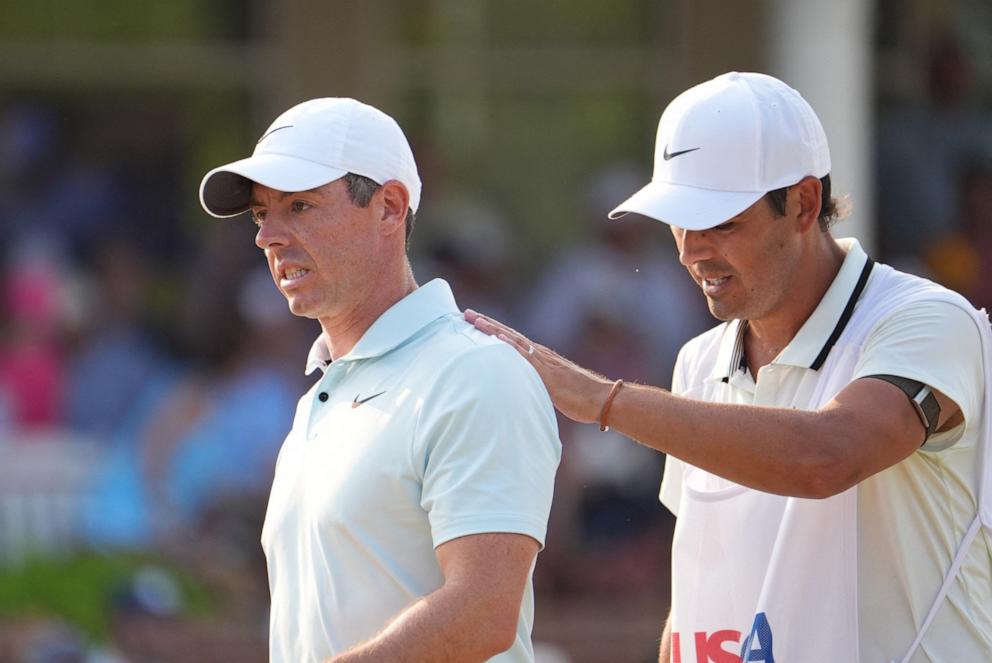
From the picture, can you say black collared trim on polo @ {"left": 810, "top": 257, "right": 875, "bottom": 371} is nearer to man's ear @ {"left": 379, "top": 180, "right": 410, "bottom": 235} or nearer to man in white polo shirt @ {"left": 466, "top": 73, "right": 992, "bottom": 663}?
man in white polo shirt @ {"left": 466, "top": 73, "right": 992, "bottom": 663}

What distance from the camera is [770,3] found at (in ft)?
28.4

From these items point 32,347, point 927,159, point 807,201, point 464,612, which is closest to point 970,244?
point 927,159

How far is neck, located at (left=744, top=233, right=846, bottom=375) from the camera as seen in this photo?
10.5 ft

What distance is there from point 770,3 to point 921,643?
6104 millimetres

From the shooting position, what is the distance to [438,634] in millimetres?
2600

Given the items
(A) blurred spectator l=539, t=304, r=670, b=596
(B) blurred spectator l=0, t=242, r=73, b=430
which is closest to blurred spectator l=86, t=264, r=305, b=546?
(B) blurred spectator l=0, t=242, r=73, b=430

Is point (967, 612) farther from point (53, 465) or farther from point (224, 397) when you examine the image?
point (53, 465)

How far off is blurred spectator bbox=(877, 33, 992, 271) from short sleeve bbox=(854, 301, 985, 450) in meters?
5.72

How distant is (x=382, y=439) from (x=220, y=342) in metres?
5.59

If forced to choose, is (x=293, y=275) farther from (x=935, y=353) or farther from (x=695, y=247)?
(x=935, y=353)

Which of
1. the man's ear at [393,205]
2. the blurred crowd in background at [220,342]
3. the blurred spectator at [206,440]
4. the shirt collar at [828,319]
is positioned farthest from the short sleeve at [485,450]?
the blurred spectator at [206,440]

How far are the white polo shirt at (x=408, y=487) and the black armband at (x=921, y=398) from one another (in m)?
0.60

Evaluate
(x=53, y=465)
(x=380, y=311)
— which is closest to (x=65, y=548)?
(x=53, y=465)

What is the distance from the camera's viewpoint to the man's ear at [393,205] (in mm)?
3055
